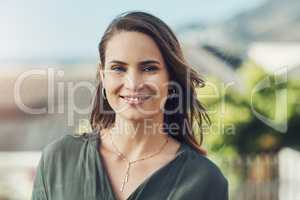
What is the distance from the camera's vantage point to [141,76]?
1381 mm

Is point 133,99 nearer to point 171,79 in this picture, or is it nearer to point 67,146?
Result: point 171,79

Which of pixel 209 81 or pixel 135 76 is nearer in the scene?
pixel 135 76

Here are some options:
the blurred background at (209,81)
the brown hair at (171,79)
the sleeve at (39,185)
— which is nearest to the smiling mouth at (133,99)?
the brown hair at (171,79)

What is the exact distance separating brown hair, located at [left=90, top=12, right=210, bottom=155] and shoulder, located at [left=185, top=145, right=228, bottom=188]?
0.05m

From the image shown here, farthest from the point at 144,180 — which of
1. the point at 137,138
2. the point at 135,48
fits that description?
the point at 135,48

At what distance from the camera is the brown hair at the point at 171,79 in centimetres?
139

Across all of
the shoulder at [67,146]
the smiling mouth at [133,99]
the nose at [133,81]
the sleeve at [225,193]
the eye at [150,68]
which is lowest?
the sleeve at [225,193]

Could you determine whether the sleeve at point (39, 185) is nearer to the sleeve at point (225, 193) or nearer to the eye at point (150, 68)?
the eye at point (150, 68)

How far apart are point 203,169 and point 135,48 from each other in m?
0.46

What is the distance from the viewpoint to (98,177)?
1.39 metres

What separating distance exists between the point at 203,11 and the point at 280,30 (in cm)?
29

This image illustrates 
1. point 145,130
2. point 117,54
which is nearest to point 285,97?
point 145,130

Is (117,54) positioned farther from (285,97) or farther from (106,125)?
(285,97)

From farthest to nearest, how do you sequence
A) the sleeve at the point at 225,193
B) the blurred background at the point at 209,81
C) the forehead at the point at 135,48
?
the blurred background at the point at 209,81
the sleeve at the point at 225,193
the forehead at the point at 135,48
